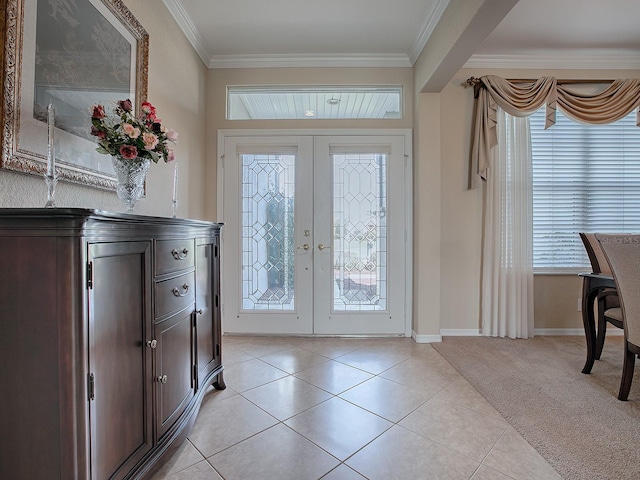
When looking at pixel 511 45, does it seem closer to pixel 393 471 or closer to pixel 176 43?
pixel 176 43

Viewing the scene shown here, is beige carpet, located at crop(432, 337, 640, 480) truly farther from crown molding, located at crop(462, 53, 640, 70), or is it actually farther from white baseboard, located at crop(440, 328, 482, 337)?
crown molding, located at crop(462, 53, 640, 70)

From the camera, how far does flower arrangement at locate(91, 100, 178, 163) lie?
1399 mm

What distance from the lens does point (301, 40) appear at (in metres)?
2.86

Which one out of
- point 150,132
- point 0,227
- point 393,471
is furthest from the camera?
point 150,132

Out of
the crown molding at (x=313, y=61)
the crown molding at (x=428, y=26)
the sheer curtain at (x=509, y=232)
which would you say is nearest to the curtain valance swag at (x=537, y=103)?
the sheer curtain at (x=509, y=232)

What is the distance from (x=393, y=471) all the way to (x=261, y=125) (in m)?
2.94

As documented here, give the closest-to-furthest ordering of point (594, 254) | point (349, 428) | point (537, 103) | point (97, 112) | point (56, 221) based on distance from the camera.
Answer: point (56, 221) < point (97, 112) < point (349, 428) < point (594, 254) < point (537, 103)

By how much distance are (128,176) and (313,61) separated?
2.34 metres

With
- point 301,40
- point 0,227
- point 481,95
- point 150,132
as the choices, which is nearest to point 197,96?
point 301,40

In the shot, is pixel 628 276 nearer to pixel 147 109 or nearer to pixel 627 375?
pixel 627 375

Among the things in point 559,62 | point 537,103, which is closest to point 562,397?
point 537,103

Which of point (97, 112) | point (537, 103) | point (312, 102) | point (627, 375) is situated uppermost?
point (312, 102)

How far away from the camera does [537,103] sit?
9.73ft

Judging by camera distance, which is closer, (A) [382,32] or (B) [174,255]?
(B) [174,255]
